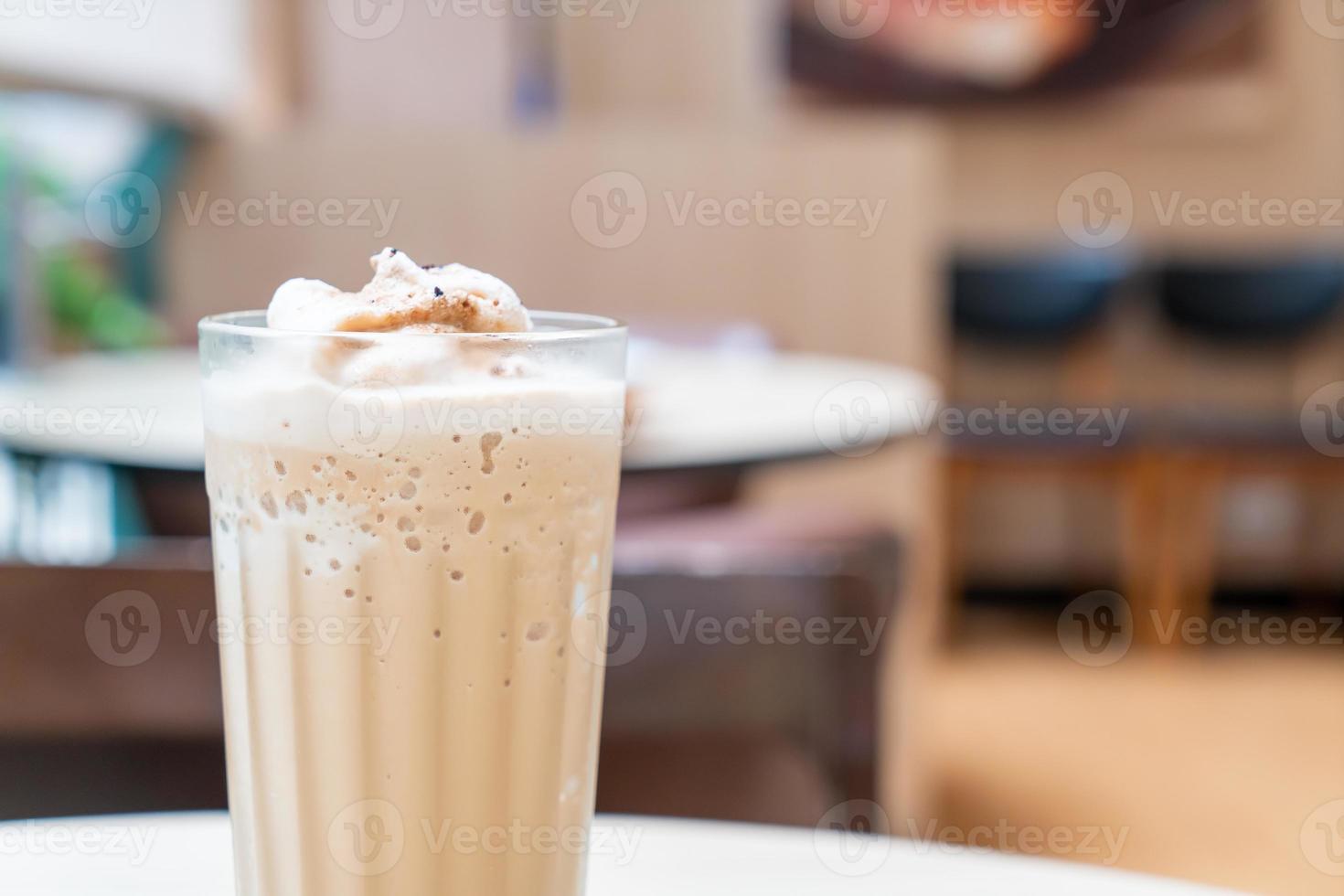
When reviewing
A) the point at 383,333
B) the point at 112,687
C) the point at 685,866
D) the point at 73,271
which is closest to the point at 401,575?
the point at 383,333

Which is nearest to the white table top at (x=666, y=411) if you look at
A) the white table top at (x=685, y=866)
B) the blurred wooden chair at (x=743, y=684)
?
the blurred wooden chair at (x=743, y=684)

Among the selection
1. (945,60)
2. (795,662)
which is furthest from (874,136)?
(795,662)

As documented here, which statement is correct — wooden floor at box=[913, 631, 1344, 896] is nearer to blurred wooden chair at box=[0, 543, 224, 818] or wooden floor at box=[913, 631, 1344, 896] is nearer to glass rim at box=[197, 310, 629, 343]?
blurred wooden chair at box=[0, 543, 224, 818]

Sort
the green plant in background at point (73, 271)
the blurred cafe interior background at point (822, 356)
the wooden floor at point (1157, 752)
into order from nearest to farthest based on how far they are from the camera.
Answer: the blurred cafe interior background at point (822, 356) < the green plant in background at point (73, 271) < the wooden floor at point (1157, 752)

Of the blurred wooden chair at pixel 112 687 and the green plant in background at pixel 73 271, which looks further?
the green plant in background at pixel 73 271

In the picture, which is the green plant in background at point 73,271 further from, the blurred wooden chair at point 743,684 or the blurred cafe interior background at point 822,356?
the blurred wooden chair at point 743,684

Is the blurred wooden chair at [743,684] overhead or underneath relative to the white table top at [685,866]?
underneath
